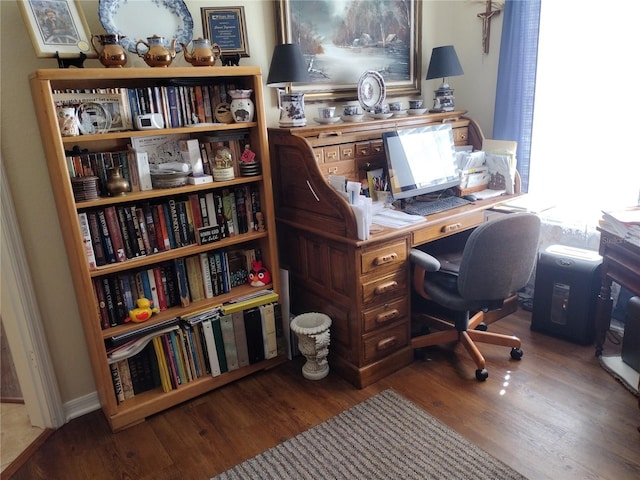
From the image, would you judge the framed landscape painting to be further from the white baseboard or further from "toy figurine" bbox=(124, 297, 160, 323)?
the white baseboard

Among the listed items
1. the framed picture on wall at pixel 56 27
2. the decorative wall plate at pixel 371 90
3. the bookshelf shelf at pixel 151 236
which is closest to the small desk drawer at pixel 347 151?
the decorative wall plate at pixel 371 90

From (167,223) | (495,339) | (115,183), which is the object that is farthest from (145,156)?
(495,339)

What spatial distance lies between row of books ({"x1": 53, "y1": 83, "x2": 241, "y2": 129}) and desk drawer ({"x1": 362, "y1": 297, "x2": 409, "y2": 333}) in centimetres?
A: 113

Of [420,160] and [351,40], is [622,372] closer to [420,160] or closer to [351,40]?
[420,160]

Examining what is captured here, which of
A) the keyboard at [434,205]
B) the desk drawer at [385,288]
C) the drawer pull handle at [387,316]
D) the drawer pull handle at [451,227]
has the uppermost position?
the keyboard at [434,205]

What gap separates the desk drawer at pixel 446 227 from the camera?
2334 millimetres

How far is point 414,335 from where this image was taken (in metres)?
2.76

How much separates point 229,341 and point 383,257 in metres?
0.86

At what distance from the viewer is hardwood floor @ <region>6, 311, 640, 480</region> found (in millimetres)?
1846

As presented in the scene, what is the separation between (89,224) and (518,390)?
2036mm

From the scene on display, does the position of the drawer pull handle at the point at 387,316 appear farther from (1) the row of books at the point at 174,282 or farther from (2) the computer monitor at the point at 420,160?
(1) the row of books at the point at 174,282

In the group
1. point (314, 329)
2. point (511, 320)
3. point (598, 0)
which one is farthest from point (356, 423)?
point (598, 0)

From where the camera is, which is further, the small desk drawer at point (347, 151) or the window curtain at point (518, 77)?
the window curtain at point (518, 77)

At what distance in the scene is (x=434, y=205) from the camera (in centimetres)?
258
